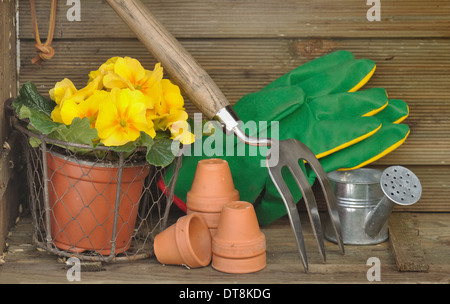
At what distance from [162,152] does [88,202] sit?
17 cm

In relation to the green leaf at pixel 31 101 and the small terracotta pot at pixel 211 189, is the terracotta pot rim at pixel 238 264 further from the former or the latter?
the green leaf at pixel 31 101

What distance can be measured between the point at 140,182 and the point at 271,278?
13.0 inches

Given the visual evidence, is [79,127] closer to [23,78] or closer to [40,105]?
[40,105]

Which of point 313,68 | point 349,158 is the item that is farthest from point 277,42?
point 349,158

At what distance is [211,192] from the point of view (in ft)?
4.18

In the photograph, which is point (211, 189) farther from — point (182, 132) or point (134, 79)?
point (134, 79)

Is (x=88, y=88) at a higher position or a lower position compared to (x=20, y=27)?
lower

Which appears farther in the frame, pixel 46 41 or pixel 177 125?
pixel 46 41

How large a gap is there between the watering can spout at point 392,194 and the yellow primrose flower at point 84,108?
0.59m

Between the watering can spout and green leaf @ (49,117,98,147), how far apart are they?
587mm

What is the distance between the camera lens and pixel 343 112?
4.75 feet

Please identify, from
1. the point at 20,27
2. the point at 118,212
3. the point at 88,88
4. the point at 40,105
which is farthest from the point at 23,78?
the point at 118,212

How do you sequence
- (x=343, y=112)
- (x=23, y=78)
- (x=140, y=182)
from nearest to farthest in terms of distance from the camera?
(x=140, y=182) < (x=343, y=112) < (x=23, y=78)

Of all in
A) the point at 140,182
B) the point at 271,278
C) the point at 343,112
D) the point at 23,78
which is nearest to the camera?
the point at 271,278
